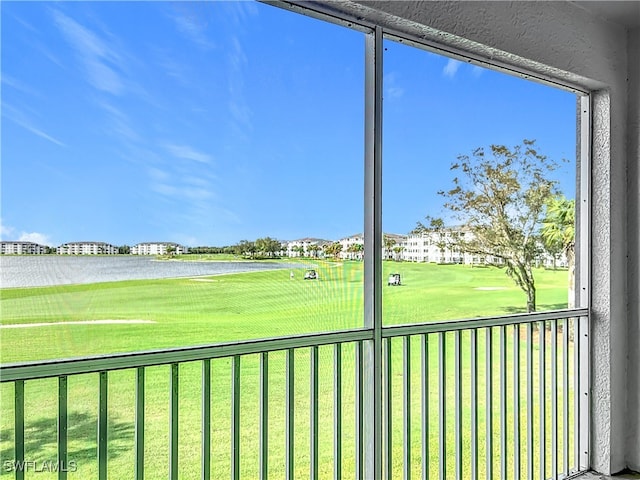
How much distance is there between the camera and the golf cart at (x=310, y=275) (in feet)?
7.00

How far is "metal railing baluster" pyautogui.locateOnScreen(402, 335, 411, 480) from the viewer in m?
2.35

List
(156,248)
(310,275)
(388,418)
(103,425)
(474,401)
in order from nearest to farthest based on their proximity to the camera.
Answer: (103,425) < (156,248) < (310,275) < (388,418) < (474,401)

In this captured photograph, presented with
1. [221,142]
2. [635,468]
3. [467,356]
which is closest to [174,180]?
[221,142]

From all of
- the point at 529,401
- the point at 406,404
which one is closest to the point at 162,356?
the point at 406,404

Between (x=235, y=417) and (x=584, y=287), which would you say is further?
(x=584, y=287)

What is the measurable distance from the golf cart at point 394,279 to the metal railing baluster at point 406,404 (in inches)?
9.6

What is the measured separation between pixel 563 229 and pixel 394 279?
1.34m

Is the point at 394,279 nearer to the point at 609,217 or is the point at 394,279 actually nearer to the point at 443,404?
the point at 443,404

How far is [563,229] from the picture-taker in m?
3.12

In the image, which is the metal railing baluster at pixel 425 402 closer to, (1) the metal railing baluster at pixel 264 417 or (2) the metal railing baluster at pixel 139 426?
(1) the metal railing baluster at pixel 264 417

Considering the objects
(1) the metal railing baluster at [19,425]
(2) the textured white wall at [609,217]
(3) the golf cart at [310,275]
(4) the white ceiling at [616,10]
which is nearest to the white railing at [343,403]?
(1) the metal railing baluster at [19,425]

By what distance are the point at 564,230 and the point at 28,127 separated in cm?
279

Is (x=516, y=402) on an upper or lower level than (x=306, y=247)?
lower

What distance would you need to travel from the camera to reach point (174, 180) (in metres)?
1.84
